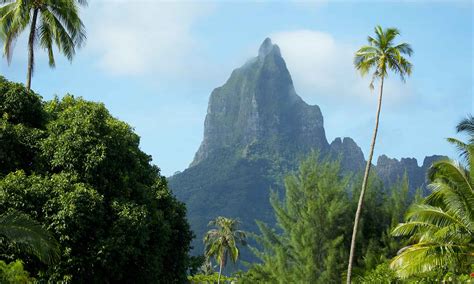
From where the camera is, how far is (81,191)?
58.1 feet

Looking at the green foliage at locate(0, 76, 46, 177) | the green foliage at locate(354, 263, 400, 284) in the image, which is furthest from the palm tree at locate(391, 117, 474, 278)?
the green foliage at locate(0, 76, 46, 177)

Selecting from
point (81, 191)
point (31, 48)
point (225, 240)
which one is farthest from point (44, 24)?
point (225, 240)

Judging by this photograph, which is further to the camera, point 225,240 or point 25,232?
point 225,240

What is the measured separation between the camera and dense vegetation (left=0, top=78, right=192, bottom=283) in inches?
689

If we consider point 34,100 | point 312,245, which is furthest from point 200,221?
point 34,100

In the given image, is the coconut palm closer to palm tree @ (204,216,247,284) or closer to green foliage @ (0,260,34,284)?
green foliage @ (0,260,34,284)

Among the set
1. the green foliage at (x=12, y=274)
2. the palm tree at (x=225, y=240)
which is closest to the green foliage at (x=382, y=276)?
the green foliage at (x=12, y=274)

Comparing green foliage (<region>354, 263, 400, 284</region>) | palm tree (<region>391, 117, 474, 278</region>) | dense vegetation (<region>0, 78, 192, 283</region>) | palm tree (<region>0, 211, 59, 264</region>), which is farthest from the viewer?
green foliage (<region>354, 263, 400, 284</region>)

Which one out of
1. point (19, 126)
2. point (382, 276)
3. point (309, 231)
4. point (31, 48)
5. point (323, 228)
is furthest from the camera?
point (323, 228)

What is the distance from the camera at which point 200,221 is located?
595 feet

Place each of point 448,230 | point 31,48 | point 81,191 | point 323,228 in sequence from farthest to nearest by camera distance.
A: 1. point 323,228
2. point 31,48
3. point 448,230
4. point 81,191

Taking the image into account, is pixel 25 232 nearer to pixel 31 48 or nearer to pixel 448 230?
pixel 448 230

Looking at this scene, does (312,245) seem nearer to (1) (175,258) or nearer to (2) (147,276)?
(1) (175,258)

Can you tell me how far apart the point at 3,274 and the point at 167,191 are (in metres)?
10.2
